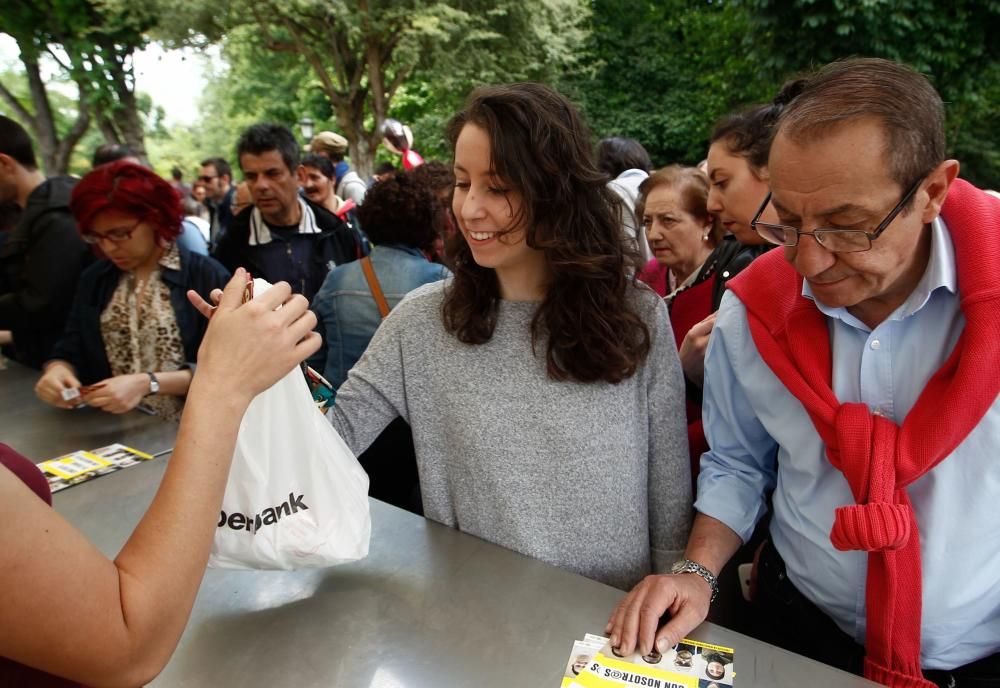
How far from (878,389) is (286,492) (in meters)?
1.17

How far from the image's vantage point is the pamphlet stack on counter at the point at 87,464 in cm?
184

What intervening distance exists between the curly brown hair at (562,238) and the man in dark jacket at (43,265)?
2305 millimetres

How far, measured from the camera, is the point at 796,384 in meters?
1.27

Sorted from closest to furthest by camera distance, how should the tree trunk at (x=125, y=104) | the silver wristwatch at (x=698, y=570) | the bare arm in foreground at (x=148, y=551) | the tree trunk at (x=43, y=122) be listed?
the bare arm in foreground at (x=148, y=551) < the silver wristwatch at (x=698, y=570) < the tree trunk at (x=43, y=122) < the tree trunk at (x=125, y=104)

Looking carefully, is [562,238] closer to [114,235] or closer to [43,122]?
[114,235]

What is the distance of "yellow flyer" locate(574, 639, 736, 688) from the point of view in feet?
3.44

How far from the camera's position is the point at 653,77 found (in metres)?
16.7

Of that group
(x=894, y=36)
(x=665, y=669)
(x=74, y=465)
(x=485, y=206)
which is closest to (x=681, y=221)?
(x=485, y=206)

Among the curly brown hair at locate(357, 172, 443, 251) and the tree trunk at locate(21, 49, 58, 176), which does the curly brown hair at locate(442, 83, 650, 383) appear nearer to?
the curly brown hair at locate(357, 172, 443, 251)

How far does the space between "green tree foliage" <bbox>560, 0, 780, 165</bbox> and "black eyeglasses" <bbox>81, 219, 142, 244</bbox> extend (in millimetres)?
13028

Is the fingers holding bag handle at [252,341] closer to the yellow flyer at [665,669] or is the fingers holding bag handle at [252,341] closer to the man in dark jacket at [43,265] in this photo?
the yellow flyer at [665,669]

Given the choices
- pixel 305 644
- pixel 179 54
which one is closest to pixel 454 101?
pixel 179 54

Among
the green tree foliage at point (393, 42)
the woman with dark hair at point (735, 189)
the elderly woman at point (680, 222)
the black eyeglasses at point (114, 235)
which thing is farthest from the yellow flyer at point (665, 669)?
the green tree foliage at point (393, 42)

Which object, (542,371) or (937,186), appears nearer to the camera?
(937,186)
